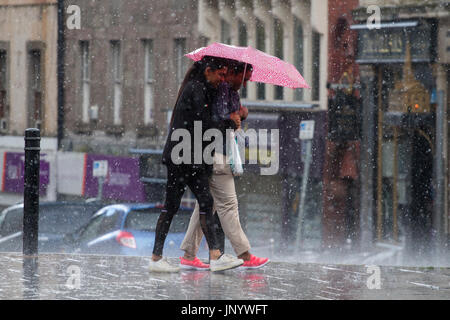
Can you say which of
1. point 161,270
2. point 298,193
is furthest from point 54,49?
point 161,270

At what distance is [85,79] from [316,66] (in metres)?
7.53

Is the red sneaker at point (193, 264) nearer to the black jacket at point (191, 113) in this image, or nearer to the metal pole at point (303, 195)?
the black jacket at point (191, 113)

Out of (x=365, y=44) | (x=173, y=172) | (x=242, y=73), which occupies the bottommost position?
(x=173, y=172)

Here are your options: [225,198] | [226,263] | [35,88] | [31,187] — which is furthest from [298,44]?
[226,263]

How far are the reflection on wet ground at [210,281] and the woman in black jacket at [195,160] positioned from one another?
0.46ft

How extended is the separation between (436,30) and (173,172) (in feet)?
50.4

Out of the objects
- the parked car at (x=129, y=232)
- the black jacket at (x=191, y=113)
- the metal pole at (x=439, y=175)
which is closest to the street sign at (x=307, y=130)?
the metal pole at (x=439, y=175)

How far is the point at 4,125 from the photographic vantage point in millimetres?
33281

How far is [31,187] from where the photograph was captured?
9828mm

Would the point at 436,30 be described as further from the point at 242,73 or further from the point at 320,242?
the point at 242,73

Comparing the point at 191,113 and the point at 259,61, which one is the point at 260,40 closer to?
the point at 259,61

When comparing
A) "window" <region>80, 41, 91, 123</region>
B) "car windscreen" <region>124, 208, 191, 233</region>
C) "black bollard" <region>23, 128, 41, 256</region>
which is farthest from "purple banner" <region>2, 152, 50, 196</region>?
"black bollard" <region>23, 128, 41, 256</region>
